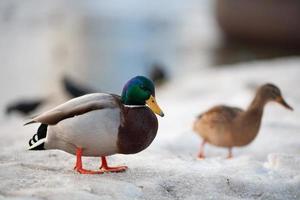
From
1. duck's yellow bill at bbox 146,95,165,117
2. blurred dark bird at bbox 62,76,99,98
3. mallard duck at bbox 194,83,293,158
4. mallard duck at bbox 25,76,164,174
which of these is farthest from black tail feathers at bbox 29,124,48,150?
blurred dark bird at bbox 62,76,99,98

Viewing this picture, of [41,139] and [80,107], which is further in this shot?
→ [41,139]

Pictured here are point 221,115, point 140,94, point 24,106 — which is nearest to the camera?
point 140,94

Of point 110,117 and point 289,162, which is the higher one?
point 110,117

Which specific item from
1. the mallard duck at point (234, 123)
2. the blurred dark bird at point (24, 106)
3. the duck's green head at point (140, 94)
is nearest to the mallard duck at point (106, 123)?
the duck's green head at point (140, 94)

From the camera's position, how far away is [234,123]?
5250mm

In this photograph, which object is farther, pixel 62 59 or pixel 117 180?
pixel 62 59

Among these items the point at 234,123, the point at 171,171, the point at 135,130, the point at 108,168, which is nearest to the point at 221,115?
the point at 234,123

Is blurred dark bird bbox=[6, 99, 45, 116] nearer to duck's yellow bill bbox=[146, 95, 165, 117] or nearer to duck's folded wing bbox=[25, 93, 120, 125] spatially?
duck's folded wing bbox=[25, 93, 120, 125]

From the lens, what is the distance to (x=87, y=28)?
56.6 feet

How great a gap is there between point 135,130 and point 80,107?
1.17 ft

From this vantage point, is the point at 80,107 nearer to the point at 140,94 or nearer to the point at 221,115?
the point at 140,94

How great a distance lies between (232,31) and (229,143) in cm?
1146

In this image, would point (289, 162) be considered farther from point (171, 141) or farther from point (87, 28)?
point (87, 28)

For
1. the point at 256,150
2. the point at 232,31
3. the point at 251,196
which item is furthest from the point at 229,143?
the point at 232,31
